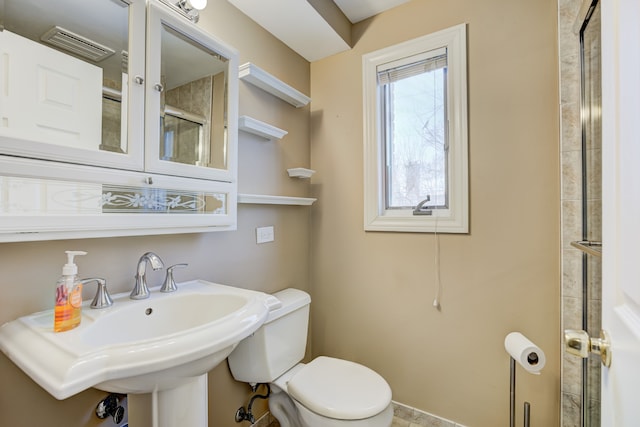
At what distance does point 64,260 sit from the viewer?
899mm

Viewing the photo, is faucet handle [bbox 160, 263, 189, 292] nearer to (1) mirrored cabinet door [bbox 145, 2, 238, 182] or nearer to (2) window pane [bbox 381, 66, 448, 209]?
(1) mirrored cabinet door [bbox 145, 2, 238, 182]

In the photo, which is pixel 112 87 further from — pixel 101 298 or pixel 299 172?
pixel 299 172

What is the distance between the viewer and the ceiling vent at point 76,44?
0.83m

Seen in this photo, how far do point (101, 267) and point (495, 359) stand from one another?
1.73 meters

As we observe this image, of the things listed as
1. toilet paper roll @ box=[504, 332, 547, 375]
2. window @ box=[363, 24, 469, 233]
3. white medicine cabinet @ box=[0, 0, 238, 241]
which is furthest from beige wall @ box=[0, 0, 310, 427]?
toilet paper roll @ box=[504, 332, 547, 375]

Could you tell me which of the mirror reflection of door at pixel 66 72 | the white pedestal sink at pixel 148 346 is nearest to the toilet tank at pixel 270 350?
the white pedestal sink at pixel 148 346

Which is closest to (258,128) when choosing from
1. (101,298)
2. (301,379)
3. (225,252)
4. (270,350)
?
(225,252)

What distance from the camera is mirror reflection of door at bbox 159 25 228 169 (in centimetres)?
106

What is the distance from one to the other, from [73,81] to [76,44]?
0.12 meters

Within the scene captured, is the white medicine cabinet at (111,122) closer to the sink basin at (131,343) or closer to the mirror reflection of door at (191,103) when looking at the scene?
the mirror reflection of door at (191,103)
